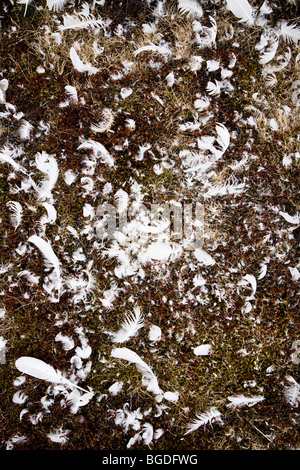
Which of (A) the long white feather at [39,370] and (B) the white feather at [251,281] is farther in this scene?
(B) the white feather at [251,281]

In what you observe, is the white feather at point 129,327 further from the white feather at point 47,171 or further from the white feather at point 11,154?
the white feather at point 11,154

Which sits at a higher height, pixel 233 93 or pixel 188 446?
pixel 233 93

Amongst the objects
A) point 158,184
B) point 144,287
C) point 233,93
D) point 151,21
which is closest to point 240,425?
point 144,287

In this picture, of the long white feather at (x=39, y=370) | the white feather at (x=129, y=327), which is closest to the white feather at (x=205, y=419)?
the white feather at (x=129, y=327)

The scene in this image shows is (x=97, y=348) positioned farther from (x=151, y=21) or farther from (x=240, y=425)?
(x=151, y=21)

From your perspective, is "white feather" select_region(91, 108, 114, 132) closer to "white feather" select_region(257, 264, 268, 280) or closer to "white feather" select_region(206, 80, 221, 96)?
"white feather" select_region(206, 80, 221, 96)

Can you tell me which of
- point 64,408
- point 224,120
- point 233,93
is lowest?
point 64,408

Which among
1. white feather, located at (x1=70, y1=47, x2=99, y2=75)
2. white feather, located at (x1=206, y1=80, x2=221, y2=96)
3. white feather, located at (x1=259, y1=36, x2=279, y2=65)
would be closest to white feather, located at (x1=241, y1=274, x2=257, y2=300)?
white feather, located at (x1=206, y1=80, x2=221, y2=96)
